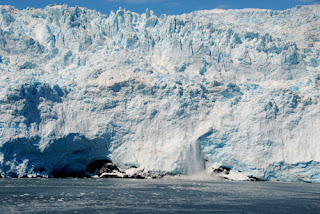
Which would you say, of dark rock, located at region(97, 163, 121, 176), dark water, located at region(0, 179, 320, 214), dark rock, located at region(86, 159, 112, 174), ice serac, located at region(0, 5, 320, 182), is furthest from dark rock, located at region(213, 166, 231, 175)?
dark water, located at region(0, 179, 320, 214)

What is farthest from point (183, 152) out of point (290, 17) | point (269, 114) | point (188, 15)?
point (188, 15)

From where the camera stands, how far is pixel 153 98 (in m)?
41.7

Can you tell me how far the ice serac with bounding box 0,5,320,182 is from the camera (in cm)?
3759

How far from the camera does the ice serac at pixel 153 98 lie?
37594 mm

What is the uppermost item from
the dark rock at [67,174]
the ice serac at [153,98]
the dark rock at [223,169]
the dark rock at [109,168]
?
the ice serac at [153,98]

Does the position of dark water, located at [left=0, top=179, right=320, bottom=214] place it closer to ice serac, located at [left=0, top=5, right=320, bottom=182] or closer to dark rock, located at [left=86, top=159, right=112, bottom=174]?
ice serac, located at [left=0, top=5, right=320, bottom=182]

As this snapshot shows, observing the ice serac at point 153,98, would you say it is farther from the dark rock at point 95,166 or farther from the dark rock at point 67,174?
the dark rock at point 95,166

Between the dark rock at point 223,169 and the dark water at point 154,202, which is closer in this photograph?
the dark water at point 154,202

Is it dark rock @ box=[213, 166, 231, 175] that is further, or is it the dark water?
dark rock @ box=[213, 166, 231, 175]

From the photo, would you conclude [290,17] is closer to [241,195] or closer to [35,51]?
[35,51]

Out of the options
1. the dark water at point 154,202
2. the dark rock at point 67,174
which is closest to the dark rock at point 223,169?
the dark rock at point 67,174

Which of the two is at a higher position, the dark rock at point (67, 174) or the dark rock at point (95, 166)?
the dark rock at point (95, 166)

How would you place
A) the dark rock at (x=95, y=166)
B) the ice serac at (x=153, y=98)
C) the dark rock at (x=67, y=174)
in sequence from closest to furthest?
the ice serac at (x=153, y=98)
the dark rock at (x=67, y=174)
the dark rock at (x=95, y=166)

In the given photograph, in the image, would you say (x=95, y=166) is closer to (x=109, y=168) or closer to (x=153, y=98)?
(x=109, y=168)
